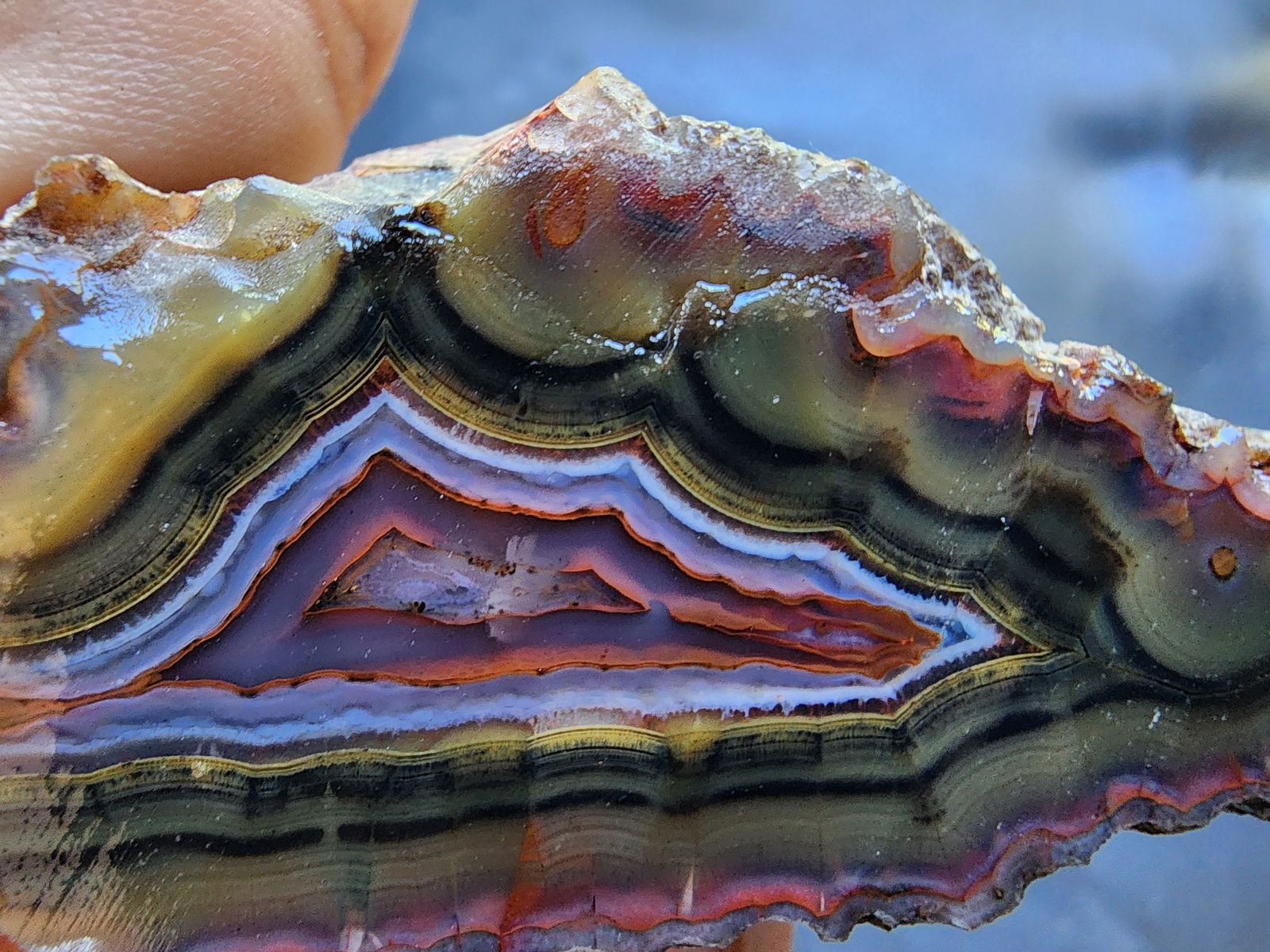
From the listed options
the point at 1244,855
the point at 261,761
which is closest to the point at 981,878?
the point at 261,761

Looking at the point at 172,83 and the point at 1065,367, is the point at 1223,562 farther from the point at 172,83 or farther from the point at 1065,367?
the point at 172,83

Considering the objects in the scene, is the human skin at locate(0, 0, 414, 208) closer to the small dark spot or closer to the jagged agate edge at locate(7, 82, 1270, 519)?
the jagged agate edge at locate(7, 82, 1270, 519)

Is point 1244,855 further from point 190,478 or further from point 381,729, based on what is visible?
point 190,478

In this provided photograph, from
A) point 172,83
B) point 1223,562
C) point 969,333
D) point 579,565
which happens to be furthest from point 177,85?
point 1223,562

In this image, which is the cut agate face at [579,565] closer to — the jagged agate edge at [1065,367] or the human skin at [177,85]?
the jagged agate edge at [1065,367]

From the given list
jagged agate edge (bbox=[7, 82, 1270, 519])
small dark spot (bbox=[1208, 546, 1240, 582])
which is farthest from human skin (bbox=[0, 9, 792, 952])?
small dark spot (bbox=[1208, 546, 1240, 582])

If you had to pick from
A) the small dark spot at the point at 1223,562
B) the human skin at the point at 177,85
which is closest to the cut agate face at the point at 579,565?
the small dark spot at the point at 1223,562
